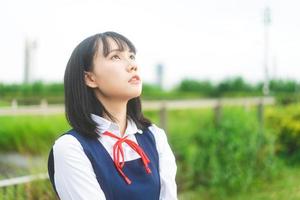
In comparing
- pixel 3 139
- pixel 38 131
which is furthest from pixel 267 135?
pixel 3 139

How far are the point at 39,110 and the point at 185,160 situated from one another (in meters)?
2.89

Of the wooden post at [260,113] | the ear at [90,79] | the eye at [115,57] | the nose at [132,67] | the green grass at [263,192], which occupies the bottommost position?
the green grass at [263,192]

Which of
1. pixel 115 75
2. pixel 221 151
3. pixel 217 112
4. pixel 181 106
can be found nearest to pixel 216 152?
pixel 221 151

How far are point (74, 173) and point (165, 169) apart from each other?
392 millimetres

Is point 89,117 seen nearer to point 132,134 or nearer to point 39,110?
point 132,134

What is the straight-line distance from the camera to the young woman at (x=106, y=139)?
205 cm

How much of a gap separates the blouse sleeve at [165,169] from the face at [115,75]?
254mm

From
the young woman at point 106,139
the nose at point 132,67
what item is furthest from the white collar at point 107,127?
the nose at point 132,67

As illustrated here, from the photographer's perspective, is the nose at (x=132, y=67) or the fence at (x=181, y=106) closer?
the nose at (x=132, y=67)

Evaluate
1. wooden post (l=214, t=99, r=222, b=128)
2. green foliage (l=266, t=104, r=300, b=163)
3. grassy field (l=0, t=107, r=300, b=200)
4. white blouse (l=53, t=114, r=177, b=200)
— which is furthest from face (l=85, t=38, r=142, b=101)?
green foliage (l=266, t=104, r=300, b=163)

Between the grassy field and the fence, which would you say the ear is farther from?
Result: the grassy field

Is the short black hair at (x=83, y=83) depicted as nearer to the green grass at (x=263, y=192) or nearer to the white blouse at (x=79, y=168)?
the white blouse at (x=79, y=168)

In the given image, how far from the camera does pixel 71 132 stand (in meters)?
2.16

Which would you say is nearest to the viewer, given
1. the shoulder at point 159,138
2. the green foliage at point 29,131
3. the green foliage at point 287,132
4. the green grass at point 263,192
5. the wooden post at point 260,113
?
the shoulder at point 159,138
